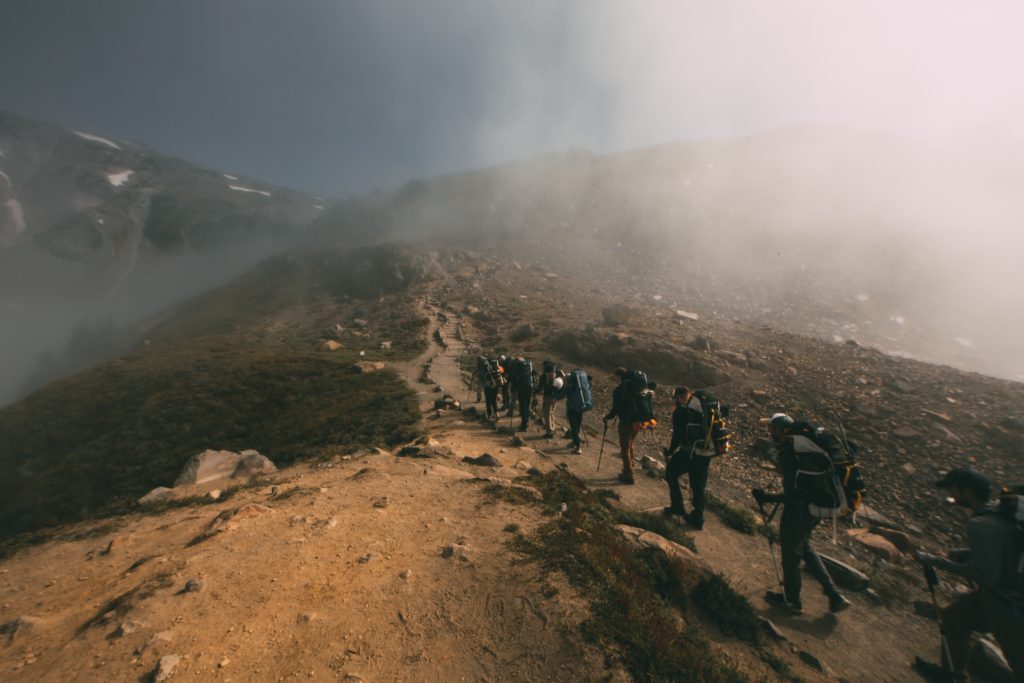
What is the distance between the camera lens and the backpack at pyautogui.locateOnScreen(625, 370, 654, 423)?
9.56 m

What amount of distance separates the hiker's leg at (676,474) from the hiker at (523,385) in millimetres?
6489

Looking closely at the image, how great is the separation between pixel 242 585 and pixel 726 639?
22.7 ft

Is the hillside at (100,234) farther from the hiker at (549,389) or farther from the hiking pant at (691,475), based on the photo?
the hiking pant at (691,475)

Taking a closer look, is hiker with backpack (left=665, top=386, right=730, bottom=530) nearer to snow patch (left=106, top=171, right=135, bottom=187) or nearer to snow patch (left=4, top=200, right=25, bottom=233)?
snow patch (left=4, top=200, right=25, bottom=233)

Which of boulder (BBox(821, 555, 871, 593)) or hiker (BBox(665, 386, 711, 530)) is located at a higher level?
hiker (BBox(665, 386, 711, 530))

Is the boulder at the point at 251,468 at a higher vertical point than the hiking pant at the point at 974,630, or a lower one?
lower

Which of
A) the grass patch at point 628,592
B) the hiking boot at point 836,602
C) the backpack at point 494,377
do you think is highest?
the grass patch at point 628,592

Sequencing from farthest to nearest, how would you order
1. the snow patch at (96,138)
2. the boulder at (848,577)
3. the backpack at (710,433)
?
the snow patch at (96,138) → the backpack at (710,433) → the boulder at (848,577)

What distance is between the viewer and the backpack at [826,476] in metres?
5.59

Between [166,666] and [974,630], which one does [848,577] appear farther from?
[166,666]

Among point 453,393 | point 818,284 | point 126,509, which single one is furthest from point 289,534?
point 818,284

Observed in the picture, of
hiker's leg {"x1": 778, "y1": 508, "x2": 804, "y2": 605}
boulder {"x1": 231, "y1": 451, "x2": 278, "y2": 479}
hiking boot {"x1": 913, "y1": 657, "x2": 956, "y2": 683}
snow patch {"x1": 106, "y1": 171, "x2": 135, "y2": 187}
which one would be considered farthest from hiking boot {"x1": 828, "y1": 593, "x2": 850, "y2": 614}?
snow patch {"x1": 106, "y1": 171, "x2": 135, "y2": 187}

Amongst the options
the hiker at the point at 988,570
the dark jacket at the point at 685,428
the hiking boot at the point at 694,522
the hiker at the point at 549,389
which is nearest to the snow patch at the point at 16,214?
the hiker at the point at 549,389

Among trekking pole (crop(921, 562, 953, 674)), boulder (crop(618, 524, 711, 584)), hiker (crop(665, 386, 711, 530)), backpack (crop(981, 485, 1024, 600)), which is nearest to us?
backpack (crop(981, 485, 1024, 600))
